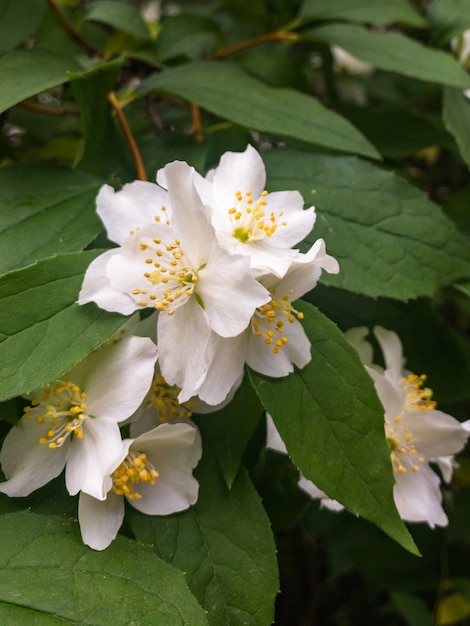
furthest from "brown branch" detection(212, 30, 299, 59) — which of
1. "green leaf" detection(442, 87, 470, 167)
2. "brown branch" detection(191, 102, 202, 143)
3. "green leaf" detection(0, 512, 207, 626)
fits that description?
"green leaf" detection(0, 512, 207, 626)

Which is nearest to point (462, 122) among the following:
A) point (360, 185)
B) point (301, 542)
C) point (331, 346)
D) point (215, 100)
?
point (360, 185)

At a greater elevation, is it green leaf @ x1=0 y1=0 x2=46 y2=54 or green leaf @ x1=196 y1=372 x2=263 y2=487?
green leaf @ x1=0 y1=0 x2=46 y2=54

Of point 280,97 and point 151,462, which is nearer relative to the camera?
point 151,462

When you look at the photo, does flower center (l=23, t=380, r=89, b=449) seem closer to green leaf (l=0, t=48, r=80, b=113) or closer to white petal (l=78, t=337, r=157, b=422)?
white petal (l=78, t=337, r=157, b=422)

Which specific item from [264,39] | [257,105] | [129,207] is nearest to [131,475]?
[129,207]

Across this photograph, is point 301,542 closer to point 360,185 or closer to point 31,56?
point 360,185

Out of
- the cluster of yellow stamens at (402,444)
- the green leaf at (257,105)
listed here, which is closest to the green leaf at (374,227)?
the green leaf at (257,105)

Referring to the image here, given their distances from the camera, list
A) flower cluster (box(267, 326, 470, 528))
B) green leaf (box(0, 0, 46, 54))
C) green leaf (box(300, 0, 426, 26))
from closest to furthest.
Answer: flower cluster (box(267, 326, 470, 528)), green leaf (box(0, 0, 46, 54)), green leaf (box(300, 0, 426, 26))
